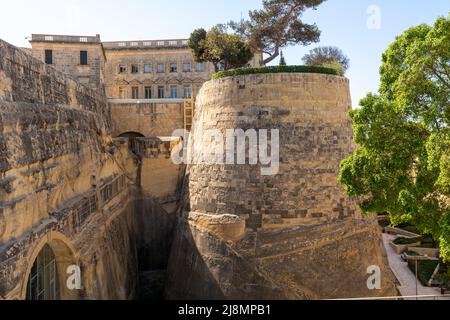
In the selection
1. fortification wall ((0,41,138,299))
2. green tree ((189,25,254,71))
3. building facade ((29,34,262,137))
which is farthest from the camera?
building facade ((29,34,262,137))

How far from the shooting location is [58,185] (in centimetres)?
1072

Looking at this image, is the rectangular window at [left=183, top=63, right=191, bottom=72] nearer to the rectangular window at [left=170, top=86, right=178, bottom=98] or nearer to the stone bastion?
the rectangular window at [left=170, top=86, right=178, bottom=98]

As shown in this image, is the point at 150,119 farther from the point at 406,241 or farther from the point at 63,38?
the point at 406,241

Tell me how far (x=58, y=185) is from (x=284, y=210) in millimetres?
7550

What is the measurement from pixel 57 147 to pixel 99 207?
3936 millimetres

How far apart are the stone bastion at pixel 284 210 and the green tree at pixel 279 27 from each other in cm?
710

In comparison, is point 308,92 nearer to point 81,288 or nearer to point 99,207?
point 99,207

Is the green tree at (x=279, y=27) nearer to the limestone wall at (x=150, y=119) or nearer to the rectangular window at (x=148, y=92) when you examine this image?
the limestone wall at (x=150, y=119)

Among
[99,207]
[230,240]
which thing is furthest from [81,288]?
[230,240]

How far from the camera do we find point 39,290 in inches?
390

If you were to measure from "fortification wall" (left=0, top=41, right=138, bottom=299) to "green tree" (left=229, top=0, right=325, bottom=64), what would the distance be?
9.64 meters

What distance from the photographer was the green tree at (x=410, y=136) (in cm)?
902

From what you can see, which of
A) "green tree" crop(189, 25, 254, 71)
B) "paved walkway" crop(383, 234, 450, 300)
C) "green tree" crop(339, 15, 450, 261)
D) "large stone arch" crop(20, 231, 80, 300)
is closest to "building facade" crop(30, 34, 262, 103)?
"green tree" crop(189, 25, 254, 71)

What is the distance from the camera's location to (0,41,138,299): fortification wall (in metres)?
8.08
